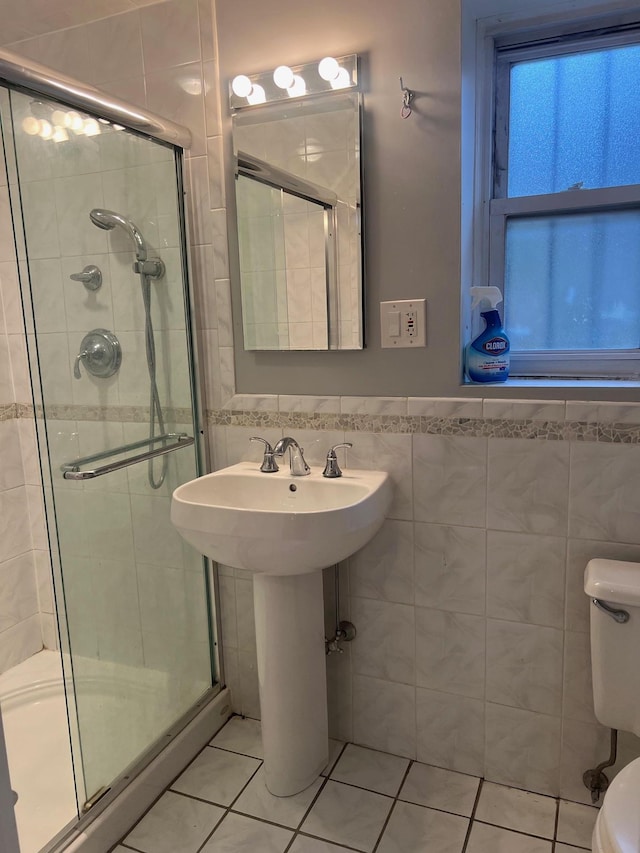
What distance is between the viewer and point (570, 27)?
1670mm

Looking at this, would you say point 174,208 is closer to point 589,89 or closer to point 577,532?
point 589,89

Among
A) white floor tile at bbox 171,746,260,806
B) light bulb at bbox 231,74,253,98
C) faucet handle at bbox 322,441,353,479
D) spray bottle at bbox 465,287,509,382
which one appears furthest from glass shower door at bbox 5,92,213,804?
spray bottle at bbox 465,287,509,382

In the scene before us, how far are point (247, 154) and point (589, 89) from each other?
0.94 meters

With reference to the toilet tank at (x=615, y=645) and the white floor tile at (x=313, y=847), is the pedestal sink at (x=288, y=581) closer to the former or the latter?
the white floor tile at (x=313, y=847)

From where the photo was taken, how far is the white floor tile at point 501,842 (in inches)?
60.4

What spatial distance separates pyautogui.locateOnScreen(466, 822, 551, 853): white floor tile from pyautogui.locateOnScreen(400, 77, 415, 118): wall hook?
1.81m

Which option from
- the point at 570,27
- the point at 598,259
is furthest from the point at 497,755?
the point at 570,27

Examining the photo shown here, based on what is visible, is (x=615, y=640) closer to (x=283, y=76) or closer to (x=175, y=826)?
(x=175, y=826)

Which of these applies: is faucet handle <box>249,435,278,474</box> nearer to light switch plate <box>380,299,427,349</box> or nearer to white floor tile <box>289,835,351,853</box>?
light switch plate <box>380,299,427,349</box>

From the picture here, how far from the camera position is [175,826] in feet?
5.38

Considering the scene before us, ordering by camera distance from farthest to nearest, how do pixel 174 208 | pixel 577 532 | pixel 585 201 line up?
pixel 174 208, pixel 585 201, pixel 577 532

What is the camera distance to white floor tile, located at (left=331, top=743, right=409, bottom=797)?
1764mm

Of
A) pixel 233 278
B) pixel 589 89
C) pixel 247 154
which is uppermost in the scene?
pixel 589 89

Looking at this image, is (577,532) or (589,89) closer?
(577,532)
